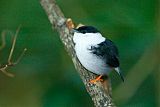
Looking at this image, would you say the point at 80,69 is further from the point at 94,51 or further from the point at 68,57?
the point at 68,57

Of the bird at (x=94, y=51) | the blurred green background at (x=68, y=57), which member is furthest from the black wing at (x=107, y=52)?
the blurred green background at (x=68, y=57)

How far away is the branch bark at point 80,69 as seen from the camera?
167 centimetres

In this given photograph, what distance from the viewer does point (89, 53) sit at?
166cm

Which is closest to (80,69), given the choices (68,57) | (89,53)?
(89,53)

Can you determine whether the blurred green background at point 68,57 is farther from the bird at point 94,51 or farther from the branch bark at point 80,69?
the bird at point 94,51

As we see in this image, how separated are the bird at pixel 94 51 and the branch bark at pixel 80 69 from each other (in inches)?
2.0

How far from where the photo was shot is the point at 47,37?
84.4 inches

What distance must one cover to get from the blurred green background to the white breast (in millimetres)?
323

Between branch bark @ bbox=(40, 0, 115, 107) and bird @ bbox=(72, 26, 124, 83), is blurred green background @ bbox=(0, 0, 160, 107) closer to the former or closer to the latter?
branch bark @ bbox=(40, 0, 115, 107)

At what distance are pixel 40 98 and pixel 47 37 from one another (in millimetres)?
227

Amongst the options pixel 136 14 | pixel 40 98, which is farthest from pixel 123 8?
pixel 40 98

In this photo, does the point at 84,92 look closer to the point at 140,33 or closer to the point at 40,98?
the point at 40,98

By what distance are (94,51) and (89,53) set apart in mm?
15

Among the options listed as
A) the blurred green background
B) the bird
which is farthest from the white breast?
the blurred green background
